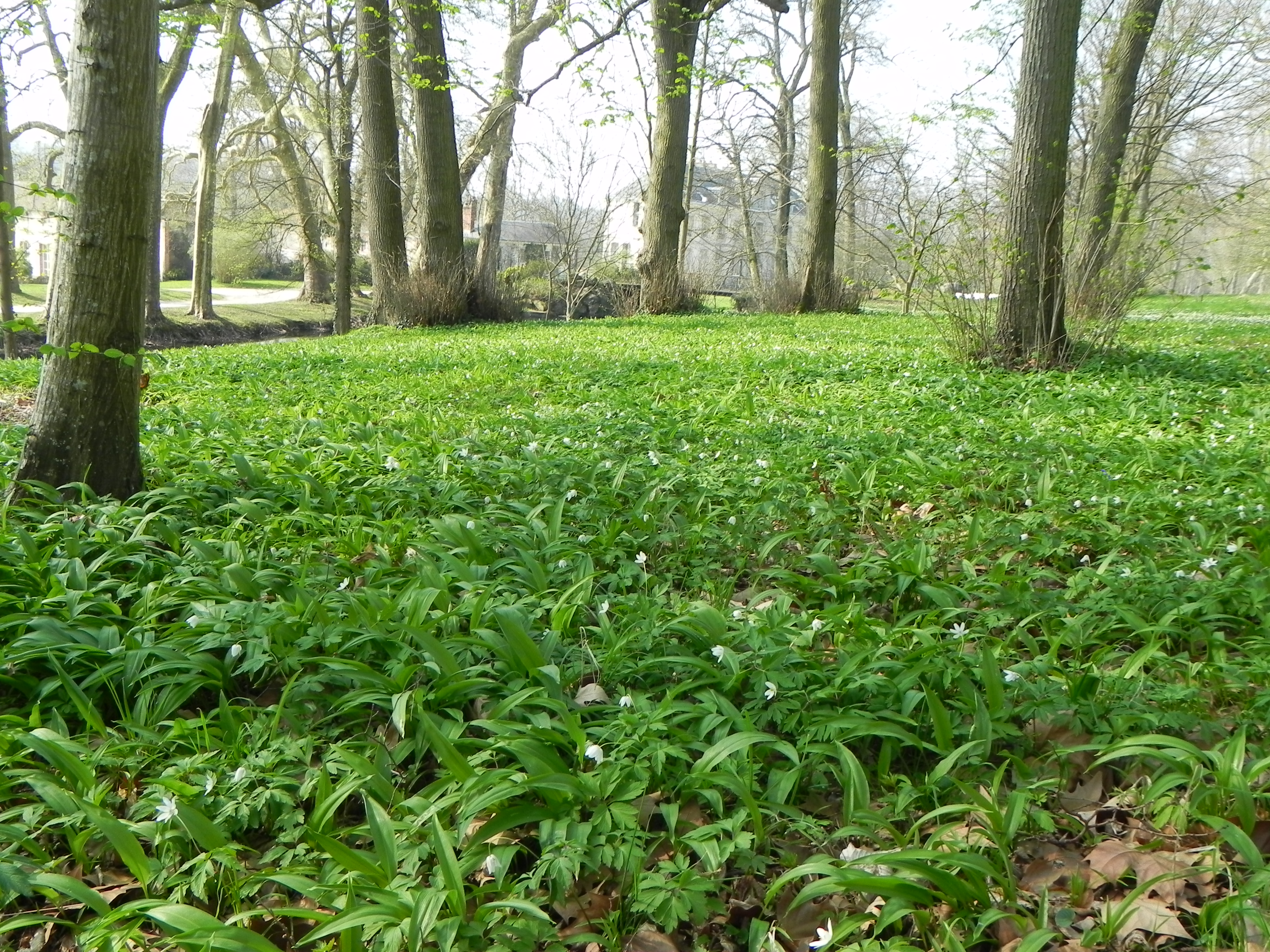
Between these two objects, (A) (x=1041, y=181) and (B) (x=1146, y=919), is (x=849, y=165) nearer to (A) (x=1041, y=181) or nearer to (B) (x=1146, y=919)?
(A) (x=1041, y=181)

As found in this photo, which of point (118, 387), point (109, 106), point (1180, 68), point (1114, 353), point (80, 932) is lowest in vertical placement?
point (80, 932)

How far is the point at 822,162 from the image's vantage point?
1508 cm

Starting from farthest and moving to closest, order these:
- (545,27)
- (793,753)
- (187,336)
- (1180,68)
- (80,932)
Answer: (545,27) → (187,336) → (1180,68) → (793,753) → (80,932)

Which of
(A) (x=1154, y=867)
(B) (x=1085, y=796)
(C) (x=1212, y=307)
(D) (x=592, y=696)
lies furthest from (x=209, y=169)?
(C) (x=1212, y=307)

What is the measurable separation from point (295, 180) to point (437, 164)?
8.47m

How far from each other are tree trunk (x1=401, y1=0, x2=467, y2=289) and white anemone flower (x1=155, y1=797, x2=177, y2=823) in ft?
40.0

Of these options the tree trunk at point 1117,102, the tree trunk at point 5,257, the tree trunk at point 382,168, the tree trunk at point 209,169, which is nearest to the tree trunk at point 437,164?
the tree trunk at point 382,168

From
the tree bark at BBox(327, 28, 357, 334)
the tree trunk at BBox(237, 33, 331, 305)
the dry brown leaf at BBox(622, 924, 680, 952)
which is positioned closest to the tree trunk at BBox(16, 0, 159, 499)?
the dry brown leaf at BBox(622, 924, 680, 952)

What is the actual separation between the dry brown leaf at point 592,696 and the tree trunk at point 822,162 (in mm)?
13560

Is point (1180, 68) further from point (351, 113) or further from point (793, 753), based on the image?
point (793, 753)

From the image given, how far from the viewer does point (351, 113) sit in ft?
Result: 48.3

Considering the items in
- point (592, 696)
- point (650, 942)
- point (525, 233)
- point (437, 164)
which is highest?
point (525, 233)

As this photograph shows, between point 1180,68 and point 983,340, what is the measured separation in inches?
481

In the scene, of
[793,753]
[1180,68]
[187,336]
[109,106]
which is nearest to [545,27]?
[187,336]
